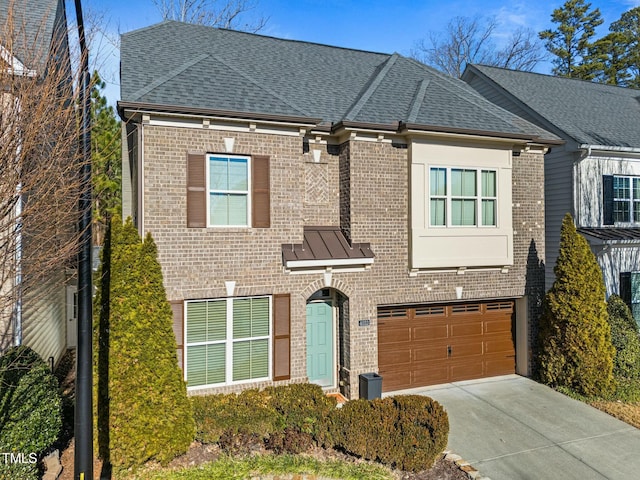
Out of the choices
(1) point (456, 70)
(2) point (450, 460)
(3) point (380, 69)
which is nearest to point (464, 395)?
(2) point (450, 460)

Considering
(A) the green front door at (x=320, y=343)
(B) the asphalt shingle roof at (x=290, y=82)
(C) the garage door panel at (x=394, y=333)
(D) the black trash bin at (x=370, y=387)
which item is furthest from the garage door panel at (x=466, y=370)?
(B) the asphalt shingle roof at (x=290, y=82)

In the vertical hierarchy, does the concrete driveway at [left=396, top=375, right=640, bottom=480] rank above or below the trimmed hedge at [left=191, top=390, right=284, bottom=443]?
below

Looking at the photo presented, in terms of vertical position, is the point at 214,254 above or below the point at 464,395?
above

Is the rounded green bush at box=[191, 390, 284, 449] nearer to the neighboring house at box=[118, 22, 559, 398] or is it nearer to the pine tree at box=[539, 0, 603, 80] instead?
the neighboring house at box=[118, 22, 559, 398]

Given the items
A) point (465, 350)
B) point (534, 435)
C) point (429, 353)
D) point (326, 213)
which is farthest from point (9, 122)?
point (465, 350)

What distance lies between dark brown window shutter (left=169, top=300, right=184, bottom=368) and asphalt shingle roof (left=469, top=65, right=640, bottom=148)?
479 inches

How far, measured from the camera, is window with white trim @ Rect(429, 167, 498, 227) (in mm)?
11078

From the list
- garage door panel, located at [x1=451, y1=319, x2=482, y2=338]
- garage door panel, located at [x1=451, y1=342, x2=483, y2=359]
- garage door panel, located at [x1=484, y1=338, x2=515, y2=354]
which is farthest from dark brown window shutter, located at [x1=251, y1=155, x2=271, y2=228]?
Result: garage door panel, located at [x1=484, y1=338, x2=515, y2=354]

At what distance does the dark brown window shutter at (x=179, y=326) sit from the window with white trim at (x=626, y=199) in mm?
13109

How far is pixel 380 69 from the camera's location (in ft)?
45.0

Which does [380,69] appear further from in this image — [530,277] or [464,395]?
[464,395]

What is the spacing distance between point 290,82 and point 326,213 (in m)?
4.00

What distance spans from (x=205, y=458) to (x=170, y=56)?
946 centimetres

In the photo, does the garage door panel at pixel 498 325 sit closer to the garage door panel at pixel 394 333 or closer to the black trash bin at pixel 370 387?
the garage door panel at pixel 394 333
